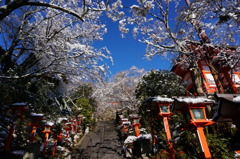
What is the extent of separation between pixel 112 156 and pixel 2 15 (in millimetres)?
8522

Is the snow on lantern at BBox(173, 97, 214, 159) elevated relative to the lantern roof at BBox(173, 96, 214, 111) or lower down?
lower down

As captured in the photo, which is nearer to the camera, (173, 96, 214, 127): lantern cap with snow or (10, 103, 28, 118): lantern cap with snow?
(173, 96, 214, 127): lantern cap with snow

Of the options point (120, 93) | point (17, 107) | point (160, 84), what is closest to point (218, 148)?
point (160, 84)

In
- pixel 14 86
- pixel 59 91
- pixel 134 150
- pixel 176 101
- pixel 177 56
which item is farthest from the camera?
pixel 177 56

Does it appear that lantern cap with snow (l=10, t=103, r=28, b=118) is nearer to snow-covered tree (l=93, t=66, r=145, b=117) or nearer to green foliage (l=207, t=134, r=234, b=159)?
green foliage (l=207, t=134, r=234, b=159)

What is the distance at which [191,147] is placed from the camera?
5668mm

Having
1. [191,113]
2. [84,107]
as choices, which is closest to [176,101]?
[191,113]

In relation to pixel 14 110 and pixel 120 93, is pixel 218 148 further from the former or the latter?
pixel 120 93

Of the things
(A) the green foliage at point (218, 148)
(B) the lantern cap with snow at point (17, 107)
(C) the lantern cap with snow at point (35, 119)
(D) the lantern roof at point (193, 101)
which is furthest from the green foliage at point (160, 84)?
(B) the lantern cap with snow at point (17, 107)

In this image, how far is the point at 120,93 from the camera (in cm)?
2120

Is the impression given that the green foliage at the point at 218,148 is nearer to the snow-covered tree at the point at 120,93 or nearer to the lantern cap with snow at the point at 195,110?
the lantern cap with snow at the point at 195,110

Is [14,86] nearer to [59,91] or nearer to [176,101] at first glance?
[59,91]

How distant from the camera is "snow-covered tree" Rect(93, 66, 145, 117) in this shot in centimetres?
1840

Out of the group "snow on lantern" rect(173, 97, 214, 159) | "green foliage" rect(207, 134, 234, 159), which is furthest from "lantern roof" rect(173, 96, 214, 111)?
"green foliage" rect(207, 134, 234, 159)
